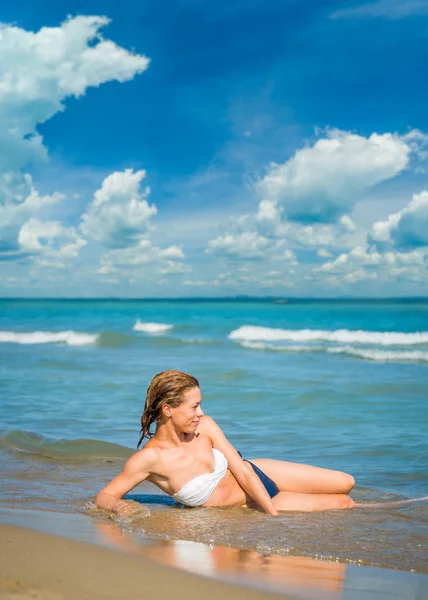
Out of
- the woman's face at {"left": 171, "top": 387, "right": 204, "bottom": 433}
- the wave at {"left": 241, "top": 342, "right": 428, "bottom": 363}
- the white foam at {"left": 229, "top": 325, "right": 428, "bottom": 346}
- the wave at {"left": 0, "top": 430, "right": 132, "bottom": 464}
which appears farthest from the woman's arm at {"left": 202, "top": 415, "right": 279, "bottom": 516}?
the white foam at {"left": 229, "top": 325, "right": 428, "bottom": 346}

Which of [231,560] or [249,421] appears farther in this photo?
[249,421]

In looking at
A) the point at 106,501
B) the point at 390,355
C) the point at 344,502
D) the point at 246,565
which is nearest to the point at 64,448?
the point at 106,501

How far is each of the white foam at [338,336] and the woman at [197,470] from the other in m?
27.4

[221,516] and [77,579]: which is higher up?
[77,579]

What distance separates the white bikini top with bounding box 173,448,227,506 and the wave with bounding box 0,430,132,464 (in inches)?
114

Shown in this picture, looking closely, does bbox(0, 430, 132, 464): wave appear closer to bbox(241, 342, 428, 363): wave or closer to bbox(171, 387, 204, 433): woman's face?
bbox(171, 387, 204, 433): woman's face

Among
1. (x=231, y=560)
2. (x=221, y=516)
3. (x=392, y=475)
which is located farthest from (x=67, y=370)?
(x=231, y=560)

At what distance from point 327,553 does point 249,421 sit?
20.1ft

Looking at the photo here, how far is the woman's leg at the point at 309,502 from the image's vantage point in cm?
547

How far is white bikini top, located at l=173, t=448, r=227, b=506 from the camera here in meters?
5.26

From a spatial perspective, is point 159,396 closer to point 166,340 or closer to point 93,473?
point 93,473

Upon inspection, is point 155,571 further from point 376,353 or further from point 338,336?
point 338,336

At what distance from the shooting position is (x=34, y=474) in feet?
23.4

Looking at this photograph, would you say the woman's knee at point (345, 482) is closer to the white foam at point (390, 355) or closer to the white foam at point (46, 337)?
the white foam at point (390, 355)
